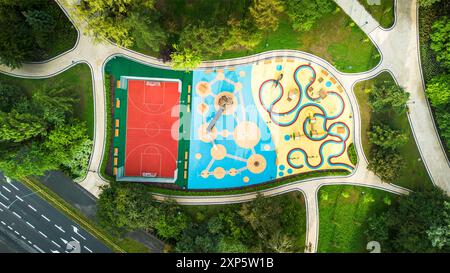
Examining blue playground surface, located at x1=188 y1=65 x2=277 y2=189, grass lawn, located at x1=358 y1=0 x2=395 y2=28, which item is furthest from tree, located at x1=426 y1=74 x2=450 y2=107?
blue playground surface, located at x1=188 y1=65 x2=277 y2=189

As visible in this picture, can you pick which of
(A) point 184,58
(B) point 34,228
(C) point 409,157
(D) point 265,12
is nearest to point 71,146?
(B) point 34,228

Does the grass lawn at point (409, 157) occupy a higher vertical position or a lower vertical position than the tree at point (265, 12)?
lower

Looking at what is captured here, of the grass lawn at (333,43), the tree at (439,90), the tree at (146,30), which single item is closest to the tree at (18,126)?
the tree at (146,30)

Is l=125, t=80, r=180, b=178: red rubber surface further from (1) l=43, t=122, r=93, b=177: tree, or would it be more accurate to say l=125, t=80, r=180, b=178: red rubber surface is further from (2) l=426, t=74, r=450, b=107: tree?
(2) l=426, t=74, r=450, b=107: tree

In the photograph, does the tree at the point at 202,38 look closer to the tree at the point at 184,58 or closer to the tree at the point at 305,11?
the tree at the point at 184,58

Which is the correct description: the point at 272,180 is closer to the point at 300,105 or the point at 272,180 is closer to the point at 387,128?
the point at 300,105
